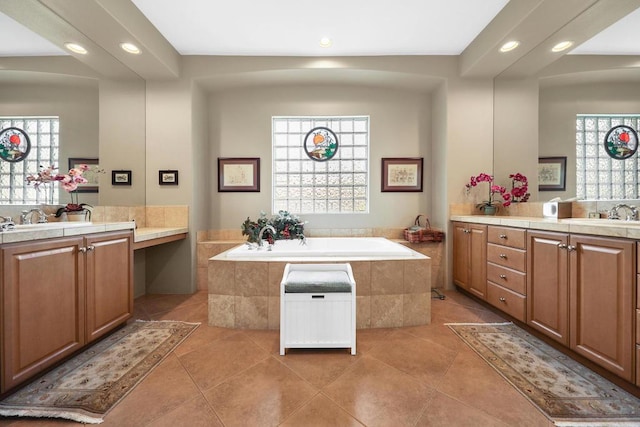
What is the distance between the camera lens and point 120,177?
120 inches

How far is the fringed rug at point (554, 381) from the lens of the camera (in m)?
1.34

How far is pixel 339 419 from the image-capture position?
130cm

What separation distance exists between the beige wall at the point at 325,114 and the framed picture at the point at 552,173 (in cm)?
125

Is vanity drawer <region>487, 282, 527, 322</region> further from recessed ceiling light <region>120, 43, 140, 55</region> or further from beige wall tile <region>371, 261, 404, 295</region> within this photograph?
recessed ceiling light <region>120, 43, 140, 55</region>

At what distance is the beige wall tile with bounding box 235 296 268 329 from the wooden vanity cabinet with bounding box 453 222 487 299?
2.12m

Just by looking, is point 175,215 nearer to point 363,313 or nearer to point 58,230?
point 58,230

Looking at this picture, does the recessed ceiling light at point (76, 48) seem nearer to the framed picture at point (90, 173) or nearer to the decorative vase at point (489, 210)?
the framed picture at point (90, 173)

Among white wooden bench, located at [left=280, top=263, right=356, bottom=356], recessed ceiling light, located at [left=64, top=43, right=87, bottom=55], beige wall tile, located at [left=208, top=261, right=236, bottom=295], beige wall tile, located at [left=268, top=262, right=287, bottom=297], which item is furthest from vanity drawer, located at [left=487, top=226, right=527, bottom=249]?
recessed ceiling light, located at [left=64, top=43, right=87, bottom=55]

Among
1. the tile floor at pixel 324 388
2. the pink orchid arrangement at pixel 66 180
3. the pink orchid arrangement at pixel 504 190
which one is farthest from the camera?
the pink orchid arrangement at pixel 504 190

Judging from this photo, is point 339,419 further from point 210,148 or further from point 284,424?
point 210,148

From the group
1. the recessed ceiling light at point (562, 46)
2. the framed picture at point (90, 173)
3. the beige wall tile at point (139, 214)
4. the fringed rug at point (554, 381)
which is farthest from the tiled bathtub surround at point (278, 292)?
the recessed ceiling light at point (562, 46)

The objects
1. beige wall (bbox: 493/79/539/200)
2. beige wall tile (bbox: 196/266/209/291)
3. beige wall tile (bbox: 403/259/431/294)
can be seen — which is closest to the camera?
beige wall tile (bbox: 403/259/431/294)

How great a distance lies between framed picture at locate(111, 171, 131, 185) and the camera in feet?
Result: 9.68

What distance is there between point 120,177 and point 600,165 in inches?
178
